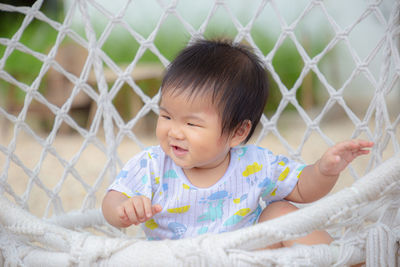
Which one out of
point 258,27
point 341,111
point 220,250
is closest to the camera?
point 220,250

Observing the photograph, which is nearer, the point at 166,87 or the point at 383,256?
the point at 383,256

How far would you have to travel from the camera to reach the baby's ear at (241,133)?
859 millimetres

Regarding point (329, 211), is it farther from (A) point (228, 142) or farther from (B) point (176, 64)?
(B) point (176, 64)

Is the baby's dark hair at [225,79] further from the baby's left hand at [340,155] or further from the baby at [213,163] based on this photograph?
the baby's left hand at [340,155]

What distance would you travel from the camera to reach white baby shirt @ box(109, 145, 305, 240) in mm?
854

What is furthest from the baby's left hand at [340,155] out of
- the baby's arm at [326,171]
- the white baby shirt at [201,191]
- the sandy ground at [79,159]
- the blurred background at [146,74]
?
the blurred background at [146,74]

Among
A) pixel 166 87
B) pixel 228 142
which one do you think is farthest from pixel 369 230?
pixel 166 87

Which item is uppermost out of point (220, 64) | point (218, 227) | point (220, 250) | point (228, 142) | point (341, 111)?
point (341, 111)

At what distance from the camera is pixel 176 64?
85 centimetres

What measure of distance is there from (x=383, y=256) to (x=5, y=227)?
517 millimetres

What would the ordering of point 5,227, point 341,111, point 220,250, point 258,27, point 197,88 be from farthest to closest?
point 341,111, point 258,27, point 197,88, point 5,227, point 220,250

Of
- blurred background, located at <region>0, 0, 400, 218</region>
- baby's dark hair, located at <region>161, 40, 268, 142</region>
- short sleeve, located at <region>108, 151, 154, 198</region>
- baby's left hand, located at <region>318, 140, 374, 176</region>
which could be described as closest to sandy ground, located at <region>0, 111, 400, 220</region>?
blurred background, located at <region>0, 0, 400, 218</region>

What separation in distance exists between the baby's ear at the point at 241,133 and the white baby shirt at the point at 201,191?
0.06 m

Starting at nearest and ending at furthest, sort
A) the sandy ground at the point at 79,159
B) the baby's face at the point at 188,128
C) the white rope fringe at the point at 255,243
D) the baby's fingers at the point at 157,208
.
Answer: the white rope fringe at the point at 255,243 < the baby's fingers at the point at 157,208 < the baby's face at the point at 188,128 < the sandy ground at the point at 79,159
